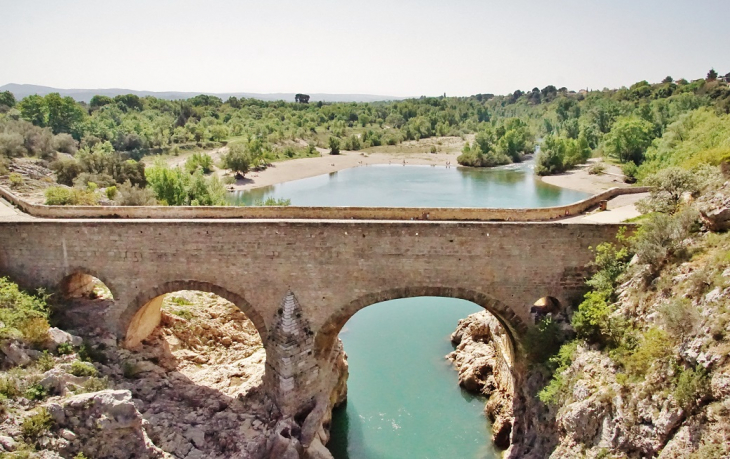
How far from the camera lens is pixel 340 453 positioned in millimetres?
14312

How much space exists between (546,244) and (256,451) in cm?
825

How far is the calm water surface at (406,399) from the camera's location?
47.8 ft

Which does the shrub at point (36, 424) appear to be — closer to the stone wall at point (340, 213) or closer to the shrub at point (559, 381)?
the stone wall at point (340, 213)

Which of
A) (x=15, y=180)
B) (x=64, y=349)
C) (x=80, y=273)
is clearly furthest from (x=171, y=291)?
(x=15, y=180)

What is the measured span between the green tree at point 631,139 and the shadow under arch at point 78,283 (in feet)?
138

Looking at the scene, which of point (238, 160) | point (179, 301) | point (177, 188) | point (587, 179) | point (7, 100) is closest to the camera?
point (179, 301)

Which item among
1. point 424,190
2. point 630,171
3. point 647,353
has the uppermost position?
point 630,171

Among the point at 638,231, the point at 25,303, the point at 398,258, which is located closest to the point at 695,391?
the point at 638,231

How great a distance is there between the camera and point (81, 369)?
11367mm

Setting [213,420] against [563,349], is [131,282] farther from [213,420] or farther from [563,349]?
[563,349]

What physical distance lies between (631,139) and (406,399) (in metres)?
36.7

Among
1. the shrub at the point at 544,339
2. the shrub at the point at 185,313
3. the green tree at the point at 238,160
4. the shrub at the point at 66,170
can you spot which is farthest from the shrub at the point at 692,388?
the green tree at the point at 238,160

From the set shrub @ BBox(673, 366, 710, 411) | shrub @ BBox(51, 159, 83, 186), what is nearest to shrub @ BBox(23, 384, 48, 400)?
shrub @ BBox(673, 366, 710, 411)

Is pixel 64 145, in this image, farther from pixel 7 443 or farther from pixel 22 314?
pixel 7 443
